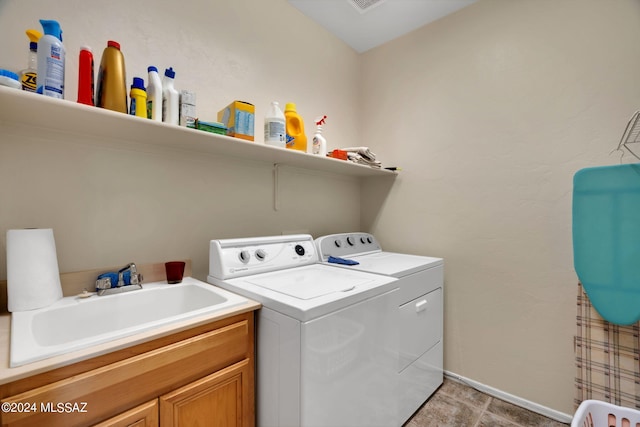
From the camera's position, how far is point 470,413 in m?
1.77

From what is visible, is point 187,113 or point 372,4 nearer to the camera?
point 187,113

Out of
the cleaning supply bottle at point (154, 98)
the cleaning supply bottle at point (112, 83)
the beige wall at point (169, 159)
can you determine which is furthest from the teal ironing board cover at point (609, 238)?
the cleaning supply bottle at point (112, 83)

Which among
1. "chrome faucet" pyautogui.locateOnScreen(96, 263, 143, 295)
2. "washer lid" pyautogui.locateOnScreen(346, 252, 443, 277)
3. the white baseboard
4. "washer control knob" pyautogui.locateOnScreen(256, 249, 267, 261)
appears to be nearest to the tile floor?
the white baseboard

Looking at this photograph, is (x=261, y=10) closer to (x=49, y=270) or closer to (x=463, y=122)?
(x=463, y=122)

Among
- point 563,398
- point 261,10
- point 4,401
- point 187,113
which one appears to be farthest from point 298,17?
point 563,398

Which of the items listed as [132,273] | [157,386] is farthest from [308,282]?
[132,273]

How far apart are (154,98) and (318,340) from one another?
1.24m

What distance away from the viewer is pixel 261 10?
76.0 inches

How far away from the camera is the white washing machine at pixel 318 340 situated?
1.05 meters

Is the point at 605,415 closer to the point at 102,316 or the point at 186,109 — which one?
the point at 102,316

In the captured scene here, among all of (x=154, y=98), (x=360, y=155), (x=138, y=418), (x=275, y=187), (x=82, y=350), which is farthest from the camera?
(x=360, y=155)

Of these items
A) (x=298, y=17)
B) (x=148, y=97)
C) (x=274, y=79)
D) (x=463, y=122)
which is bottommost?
(x=148, y=97)

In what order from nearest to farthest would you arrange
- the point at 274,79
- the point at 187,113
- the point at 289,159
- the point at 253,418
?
the point at 253,418 < the point at 187,113 < the point at 289,159 < the point at 274,79

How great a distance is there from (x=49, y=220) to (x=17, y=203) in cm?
12
